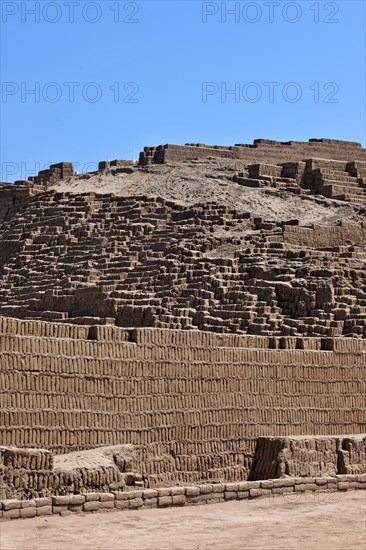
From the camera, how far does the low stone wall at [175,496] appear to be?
15.9 m

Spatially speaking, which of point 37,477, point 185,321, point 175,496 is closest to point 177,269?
point 185,321

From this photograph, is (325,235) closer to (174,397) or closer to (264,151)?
(264,151)

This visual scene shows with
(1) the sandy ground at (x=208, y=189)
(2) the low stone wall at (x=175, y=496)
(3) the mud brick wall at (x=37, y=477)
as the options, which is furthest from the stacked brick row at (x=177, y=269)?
(3) the mud brick wall at (x=37, y=477)

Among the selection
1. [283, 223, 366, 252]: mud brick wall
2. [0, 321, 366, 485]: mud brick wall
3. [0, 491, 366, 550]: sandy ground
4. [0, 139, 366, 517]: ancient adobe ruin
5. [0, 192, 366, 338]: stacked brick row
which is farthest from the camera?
[283, 223, 366, 252]: mud brick wall

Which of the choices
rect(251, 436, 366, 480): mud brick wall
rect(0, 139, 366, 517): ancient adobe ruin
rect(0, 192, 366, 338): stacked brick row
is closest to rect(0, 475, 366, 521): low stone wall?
rect(0, 139, 366, 517): ancient adobe ruin

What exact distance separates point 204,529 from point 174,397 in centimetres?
539

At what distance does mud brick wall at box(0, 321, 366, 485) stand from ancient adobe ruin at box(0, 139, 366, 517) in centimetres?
2

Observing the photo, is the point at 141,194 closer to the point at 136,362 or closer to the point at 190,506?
the point at 136,362

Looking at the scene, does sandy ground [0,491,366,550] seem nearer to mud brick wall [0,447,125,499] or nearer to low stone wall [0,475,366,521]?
low stone wall [0,475,366,521]

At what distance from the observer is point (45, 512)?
16.0 m

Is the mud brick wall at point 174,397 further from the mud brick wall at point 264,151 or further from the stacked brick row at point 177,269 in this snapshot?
the mud brick wall at point 264,151

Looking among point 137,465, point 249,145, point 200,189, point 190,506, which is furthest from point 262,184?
point 190,506

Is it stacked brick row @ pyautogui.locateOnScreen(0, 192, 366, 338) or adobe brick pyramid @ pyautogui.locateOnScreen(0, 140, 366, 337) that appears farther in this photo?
adobe brick pyramid @ pyautogui.locateOnScreen(0, 140, 366, 337)

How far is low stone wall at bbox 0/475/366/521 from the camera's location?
15.9 metres
